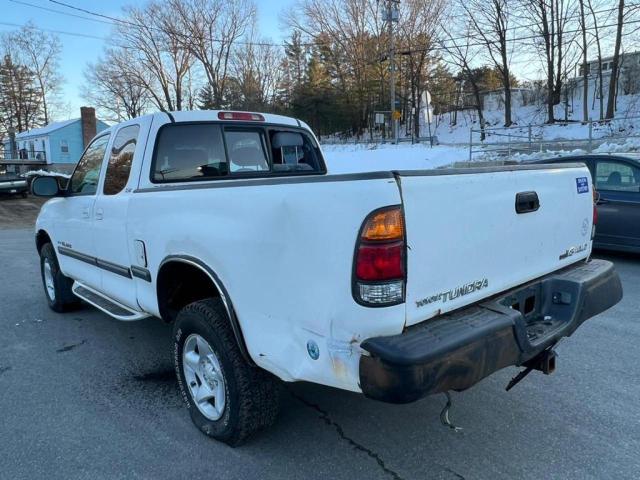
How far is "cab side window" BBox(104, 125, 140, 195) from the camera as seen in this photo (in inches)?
152

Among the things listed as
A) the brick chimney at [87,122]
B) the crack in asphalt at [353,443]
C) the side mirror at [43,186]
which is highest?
the brick chimney at [87,122]

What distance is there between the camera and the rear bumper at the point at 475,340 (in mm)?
2062

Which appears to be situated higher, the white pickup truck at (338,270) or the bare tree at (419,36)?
the bare tree at (419,36)

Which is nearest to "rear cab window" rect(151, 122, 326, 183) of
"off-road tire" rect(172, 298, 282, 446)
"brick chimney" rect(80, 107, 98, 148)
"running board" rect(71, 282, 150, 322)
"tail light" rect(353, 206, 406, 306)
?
"running board" rect(71, 282, 150, 322)

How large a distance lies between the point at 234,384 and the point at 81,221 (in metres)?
2.53

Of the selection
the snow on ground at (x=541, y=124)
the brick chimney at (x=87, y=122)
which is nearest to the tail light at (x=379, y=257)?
the snow on ground at (x=541, y=124)

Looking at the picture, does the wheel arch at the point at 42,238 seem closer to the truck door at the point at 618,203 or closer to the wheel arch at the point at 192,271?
the wheel arch at the point at 192,271

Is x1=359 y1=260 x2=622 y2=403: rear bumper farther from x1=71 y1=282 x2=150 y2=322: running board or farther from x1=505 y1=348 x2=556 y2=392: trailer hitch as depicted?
x1=71 y1=282 x2=150 y2=322: running board

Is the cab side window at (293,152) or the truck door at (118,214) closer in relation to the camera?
the truck door at (118,214)

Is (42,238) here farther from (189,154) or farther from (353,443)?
(353,443)

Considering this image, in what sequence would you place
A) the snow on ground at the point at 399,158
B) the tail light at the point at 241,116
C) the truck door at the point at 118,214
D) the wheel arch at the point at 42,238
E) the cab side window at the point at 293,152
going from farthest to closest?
1. the snow on ground at the point at 399,158
2. the wheel arch at the point at 42,238
3. the cab side window at the point at 293,152
4. the tail light at the point at 241,116
5. the truck door at the point at 118,214

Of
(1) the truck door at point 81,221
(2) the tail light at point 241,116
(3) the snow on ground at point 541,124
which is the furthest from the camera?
(3) the snow on ground at point 541,124

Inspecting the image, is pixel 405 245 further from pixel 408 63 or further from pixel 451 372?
pixel 408 63

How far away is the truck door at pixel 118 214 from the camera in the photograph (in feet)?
12.1
